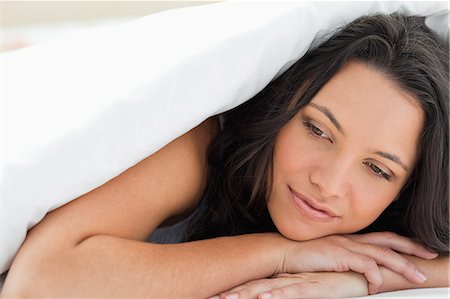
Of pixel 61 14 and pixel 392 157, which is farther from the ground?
pixel 61 14

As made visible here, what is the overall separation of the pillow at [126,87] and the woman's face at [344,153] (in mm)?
117

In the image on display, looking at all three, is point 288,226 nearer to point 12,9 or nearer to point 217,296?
point 217,296

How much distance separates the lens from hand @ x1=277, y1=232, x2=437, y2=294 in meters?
1.22

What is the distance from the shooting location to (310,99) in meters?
1.24

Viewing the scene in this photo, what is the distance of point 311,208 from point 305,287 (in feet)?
0.47

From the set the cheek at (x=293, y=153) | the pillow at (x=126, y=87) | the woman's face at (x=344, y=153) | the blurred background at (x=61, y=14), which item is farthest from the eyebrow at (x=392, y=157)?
the blurred background at (x=61, y=14)

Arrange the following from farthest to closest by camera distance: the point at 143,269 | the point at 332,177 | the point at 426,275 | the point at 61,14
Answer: the point at 61,14
the point at 426,275
the point at 332,177
the point at 143,269

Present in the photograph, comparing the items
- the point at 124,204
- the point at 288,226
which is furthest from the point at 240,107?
the point at 124,204

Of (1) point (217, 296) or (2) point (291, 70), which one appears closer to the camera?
(1) point (217, 296)

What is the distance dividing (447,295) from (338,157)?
0.94 feet

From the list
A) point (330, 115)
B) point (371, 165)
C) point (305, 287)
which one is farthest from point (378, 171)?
point (305, 287)

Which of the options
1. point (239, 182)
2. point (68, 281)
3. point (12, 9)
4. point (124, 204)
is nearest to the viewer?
point (68, 281)

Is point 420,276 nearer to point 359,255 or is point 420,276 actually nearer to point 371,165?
point 359,255

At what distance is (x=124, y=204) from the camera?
3.64ft
